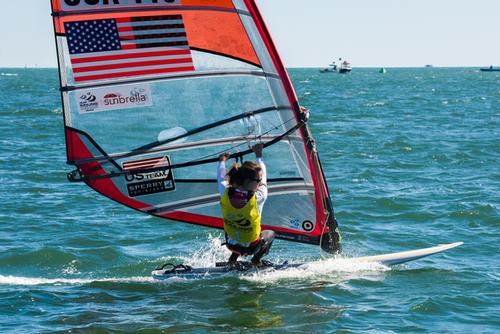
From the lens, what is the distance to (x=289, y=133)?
7836mm

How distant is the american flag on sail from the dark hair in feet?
3.88

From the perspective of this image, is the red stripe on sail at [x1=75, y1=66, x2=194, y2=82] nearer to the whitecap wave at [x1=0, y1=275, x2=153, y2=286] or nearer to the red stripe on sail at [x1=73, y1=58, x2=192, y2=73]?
the red stripe on sail at [x1=73, y1=58, x2=192, y2=73]

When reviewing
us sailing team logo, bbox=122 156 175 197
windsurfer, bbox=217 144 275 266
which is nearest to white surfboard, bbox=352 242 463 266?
windsurfer, bbox=217 144 275 266

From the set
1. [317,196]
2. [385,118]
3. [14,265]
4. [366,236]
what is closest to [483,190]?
[366,236]

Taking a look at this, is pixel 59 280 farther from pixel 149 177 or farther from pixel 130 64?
pixel 130 64

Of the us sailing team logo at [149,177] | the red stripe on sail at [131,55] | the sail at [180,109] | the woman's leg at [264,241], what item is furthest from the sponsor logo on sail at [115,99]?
the woman's leg at [264,241]

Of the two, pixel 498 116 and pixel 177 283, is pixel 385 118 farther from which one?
pixel 177 283

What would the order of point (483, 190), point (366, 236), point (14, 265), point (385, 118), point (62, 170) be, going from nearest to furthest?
1. point (14, 265)
2. point (366, 236)
3. point (483, 190)
4. point (62, 170)
5. point (385, 118)

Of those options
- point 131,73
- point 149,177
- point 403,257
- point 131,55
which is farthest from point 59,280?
point 403,257

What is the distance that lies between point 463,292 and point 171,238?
14.0 feet

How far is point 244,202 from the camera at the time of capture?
7270 millimetres

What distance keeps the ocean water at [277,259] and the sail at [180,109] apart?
76 centimetres

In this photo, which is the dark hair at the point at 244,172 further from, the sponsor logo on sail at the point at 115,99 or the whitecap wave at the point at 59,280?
the whitecap wave at the point at 59,280

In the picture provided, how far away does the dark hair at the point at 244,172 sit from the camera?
711 cm
